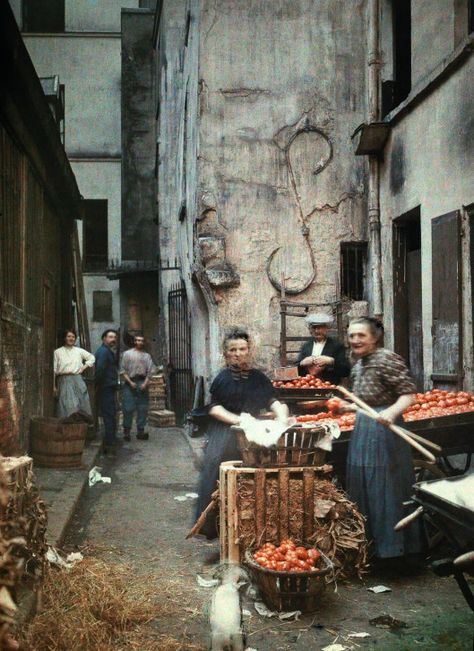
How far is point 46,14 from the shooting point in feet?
90.6

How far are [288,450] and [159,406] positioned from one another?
41.5 ft

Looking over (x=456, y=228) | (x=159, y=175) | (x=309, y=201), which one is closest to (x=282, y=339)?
(x=309, y=201)

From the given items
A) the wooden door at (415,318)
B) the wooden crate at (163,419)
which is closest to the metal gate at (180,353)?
the wooden crate at (163,419)

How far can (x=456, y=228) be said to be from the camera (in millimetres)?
8617

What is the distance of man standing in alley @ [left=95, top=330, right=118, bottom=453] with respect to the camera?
12.5 meters

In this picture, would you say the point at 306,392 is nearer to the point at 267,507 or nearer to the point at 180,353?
the point at 267,507

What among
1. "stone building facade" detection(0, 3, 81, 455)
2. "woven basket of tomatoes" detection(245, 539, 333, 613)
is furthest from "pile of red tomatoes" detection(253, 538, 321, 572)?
"stone building facade" detection(0, 3, 81, 455)

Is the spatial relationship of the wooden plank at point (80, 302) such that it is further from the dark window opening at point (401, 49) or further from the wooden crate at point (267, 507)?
the wooden crate at point (267, 507)

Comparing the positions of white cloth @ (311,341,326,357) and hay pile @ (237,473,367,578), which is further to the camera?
white cloth @ (311,341,326,357)

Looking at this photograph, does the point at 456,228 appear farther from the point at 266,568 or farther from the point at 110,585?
the point at 110,585

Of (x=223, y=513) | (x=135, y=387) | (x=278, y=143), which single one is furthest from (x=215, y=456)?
(x=135, y=387)

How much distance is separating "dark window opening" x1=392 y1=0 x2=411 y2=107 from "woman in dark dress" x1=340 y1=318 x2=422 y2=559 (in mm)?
6915

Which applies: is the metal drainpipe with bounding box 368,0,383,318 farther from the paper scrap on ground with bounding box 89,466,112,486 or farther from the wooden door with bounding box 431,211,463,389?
the paper scrap on ground with bounding box 89,466,112,486

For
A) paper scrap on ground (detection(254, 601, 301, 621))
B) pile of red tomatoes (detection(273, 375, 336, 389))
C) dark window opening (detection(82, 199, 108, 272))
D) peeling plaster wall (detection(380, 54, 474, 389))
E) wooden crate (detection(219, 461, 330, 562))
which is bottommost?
paper scrap on ground (detection(254, 601, 301, 621))
